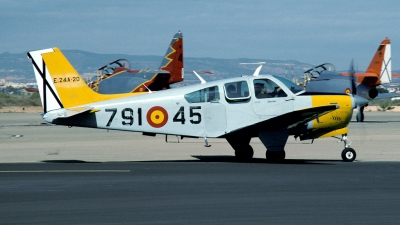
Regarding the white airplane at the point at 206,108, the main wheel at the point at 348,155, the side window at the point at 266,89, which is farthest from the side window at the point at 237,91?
the main wheel at the point at 348,155

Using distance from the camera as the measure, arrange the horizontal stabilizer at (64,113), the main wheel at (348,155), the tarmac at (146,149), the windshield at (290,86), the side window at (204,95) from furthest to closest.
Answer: the tarmac at (146,149) < the main wheel at (348,155) < the side window at (204,95) < the windshield at (290,86) < the horizontal stabilizer at (64,113)

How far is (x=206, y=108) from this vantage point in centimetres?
1716

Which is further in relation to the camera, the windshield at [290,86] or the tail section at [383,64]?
the tail section at [383,64]

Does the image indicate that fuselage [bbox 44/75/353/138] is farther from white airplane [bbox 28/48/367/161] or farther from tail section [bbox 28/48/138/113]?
tail section [bbox 28/48/138/113]

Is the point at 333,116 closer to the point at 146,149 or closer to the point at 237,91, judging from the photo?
the point at 237,91

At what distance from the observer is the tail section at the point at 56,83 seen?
17.2 metres

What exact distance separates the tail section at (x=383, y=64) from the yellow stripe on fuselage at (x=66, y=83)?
3199cm

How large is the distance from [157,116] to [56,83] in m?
2.59

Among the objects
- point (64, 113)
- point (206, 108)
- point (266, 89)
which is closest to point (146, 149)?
point (206, 108)

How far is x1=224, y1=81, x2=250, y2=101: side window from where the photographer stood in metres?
17.1

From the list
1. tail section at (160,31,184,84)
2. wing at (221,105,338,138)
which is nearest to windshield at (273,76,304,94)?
wing at (221,105,338,138)

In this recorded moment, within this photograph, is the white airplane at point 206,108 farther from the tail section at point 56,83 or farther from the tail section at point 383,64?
the tail section at point 383,64

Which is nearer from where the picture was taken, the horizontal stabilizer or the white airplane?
the horizontal stabilizer

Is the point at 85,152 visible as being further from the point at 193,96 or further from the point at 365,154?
the point at 365,154
